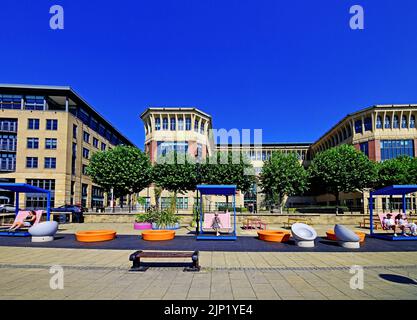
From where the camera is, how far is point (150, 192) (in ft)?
164

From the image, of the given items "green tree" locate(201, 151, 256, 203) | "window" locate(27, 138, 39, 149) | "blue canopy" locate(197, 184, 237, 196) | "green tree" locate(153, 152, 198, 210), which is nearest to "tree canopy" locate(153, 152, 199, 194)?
"green tree" locate(153, 152, 198, 210)

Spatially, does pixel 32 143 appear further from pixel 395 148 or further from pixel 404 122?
pixel 404 122

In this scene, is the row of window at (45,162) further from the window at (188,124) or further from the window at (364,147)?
the window at (364,147)

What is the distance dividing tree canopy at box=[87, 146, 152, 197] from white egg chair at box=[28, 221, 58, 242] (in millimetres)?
20284

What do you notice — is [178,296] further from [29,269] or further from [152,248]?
[152,248]

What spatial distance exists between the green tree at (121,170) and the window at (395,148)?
1645 inches

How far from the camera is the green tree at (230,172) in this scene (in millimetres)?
33125

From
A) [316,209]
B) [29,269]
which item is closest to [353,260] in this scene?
[29,269]

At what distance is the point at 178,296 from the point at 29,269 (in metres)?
5.31

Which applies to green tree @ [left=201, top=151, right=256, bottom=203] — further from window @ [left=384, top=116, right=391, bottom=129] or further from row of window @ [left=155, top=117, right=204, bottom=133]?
window @ [left=384, top=116, right=391, bottom=129]

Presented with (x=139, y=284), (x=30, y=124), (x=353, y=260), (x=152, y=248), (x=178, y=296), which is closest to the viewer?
(x=178, y=296)

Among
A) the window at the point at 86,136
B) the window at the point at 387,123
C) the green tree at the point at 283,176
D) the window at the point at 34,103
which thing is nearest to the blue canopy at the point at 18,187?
the green tree at the point at 283,176

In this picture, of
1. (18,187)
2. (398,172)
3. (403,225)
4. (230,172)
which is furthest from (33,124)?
(398,172)

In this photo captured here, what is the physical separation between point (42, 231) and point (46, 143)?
3853cm
